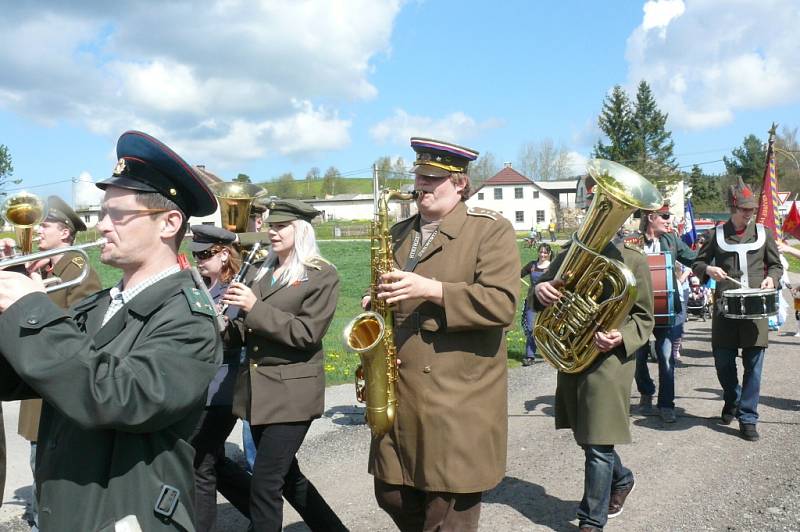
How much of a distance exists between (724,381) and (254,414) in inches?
194

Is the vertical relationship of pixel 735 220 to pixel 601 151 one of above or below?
below

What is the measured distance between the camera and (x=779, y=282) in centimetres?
698

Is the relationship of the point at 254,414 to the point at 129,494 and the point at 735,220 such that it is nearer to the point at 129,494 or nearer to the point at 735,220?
the point at 129,494

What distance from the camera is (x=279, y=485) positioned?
4.02m

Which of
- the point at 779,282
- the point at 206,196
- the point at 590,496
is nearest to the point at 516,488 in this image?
the point at 590,496

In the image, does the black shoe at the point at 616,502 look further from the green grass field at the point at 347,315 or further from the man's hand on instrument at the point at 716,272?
the man's hand on instrument at the point at 716,272

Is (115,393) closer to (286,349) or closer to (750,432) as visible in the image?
(286,349)

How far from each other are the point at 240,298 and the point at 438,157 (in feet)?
4.48

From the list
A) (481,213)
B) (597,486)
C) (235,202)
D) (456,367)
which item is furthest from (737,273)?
(235,202)

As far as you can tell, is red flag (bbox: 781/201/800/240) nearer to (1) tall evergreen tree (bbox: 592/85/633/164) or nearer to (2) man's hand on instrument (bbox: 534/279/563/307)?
(2) man's hand on instrument (bbox: 534/279/563/307)

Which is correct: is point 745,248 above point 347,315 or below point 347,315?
above

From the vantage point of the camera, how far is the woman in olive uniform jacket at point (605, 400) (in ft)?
14.9

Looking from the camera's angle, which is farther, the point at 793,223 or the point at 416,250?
the point at 793,223

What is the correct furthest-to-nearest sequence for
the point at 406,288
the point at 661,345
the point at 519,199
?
1. the point at 519,199
2. the point at 661,345
3. the point at 406,288
